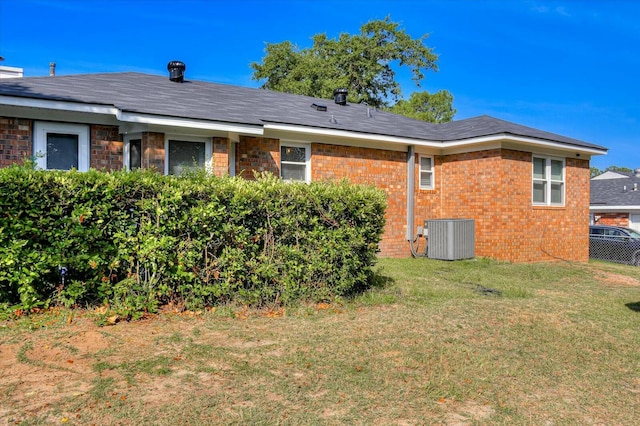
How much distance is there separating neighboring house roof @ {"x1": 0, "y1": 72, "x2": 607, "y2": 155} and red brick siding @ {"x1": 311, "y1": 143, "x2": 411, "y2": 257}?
2.18 ft

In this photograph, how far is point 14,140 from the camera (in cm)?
951

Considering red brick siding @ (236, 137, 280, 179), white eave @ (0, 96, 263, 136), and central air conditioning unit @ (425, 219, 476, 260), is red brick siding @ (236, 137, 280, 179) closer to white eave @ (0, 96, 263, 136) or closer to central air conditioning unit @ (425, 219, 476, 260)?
white eave @ (0, 96, 263, 136)

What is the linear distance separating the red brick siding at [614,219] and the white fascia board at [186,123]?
25.7 metres

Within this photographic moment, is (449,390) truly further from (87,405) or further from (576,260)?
(576,260)

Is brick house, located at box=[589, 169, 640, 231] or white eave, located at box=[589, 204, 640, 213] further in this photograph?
brick house, located at box=[589, 169, 640, 231]

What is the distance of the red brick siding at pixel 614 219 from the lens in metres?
28.4

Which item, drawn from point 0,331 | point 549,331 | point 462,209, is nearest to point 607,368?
point 549,331

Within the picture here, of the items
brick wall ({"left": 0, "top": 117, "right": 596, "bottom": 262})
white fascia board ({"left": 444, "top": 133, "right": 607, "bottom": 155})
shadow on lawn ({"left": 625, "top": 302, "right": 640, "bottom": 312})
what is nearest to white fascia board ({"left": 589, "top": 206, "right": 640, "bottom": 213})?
brick wall ({"left": 0, "top": 117, "right": 596, "bottom": 262})

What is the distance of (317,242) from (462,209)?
28.9 feet

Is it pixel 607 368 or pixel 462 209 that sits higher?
pixel 462 209

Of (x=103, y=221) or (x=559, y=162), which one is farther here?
(x=559, y=162)

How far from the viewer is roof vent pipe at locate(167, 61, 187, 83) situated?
46.6 ft

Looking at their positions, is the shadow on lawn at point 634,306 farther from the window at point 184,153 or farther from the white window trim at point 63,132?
the white window trim at point 63,132

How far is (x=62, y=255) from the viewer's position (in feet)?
19.0
